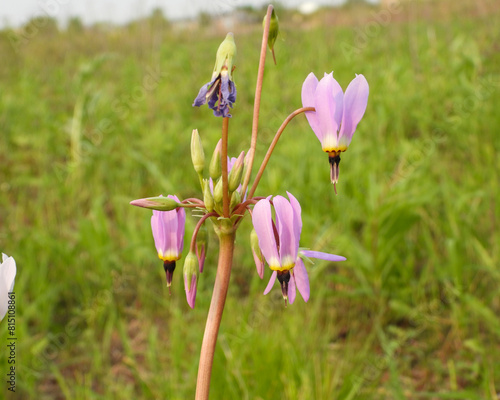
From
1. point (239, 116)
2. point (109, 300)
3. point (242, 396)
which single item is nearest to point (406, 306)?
point (242, 396)

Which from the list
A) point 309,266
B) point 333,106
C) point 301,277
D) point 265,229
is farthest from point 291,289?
point 309,266

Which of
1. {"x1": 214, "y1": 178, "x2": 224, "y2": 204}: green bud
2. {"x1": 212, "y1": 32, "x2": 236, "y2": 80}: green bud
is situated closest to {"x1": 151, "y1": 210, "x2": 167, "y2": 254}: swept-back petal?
{"x1": 214, "y1": 178, "x2": 224, "y2": 204}: green bud

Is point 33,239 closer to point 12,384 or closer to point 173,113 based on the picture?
point 12,384

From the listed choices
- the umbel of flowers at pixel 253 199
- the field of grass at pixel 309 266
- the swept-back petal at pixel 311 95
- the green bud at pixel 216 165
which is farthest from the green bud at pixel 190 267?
the field of grass at pixel 309 266

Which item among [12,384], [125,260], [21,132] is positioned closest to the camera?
[12,384]

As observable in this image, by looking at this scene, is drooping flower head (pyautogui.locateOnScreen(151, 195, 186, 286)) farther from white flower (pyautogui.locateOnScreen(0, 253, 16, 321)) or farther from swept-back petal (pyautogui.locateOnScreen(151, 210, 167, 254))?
white flower (pyautogui.locateOnScreen(0, 253, 16, 321))

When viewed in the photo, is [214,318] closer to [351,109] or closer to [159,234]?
[159,234]
